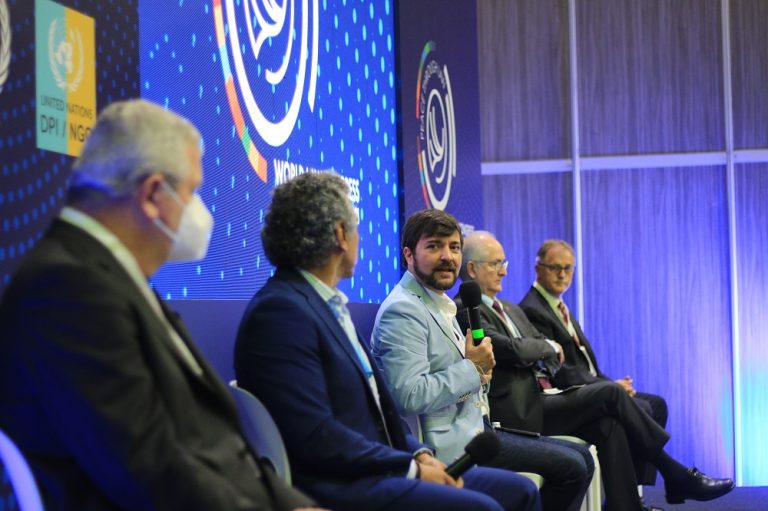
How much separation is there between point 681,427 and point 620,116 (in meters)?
2.68

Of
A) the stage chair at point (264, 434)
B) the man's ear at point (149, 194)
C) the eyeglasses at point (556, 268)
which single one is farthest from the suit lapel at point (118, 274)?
the eyeglasses at point (556, 268)

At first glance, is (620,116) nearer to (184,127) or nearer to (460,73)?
(460,73)

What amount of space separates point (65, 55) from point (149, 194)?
2.39ft

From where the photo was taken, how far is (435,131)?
6031 millimetres

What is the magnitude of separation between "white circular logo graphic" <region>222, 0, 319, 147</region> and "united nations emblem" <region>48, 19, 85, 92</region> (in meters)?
0.90

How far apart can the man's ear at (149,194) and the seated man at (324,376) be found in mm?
789

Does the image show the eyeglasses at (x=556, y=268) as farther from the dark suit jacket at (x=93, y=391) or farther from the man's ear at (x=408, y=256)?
the dark suit jacket at (x=93, y=391)

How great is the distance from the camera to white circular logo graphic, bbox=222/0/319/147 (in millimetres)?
3270

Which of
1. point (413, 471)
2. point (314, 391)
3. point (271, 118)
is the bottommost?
point (413, 471)

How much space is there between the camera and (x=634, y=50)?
8.32 metres

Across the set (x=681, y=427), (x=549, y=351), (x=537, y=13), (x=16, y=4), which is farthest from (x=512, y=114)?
(x=16, y=4)

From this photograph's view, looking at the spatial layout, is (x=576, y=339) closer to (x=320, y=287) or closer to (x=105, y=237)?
(x=320, y=287)

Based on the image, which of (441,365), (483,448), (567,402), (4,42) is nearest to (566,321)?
(567,402)

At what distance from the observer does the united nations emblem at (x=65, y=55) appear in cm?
221
